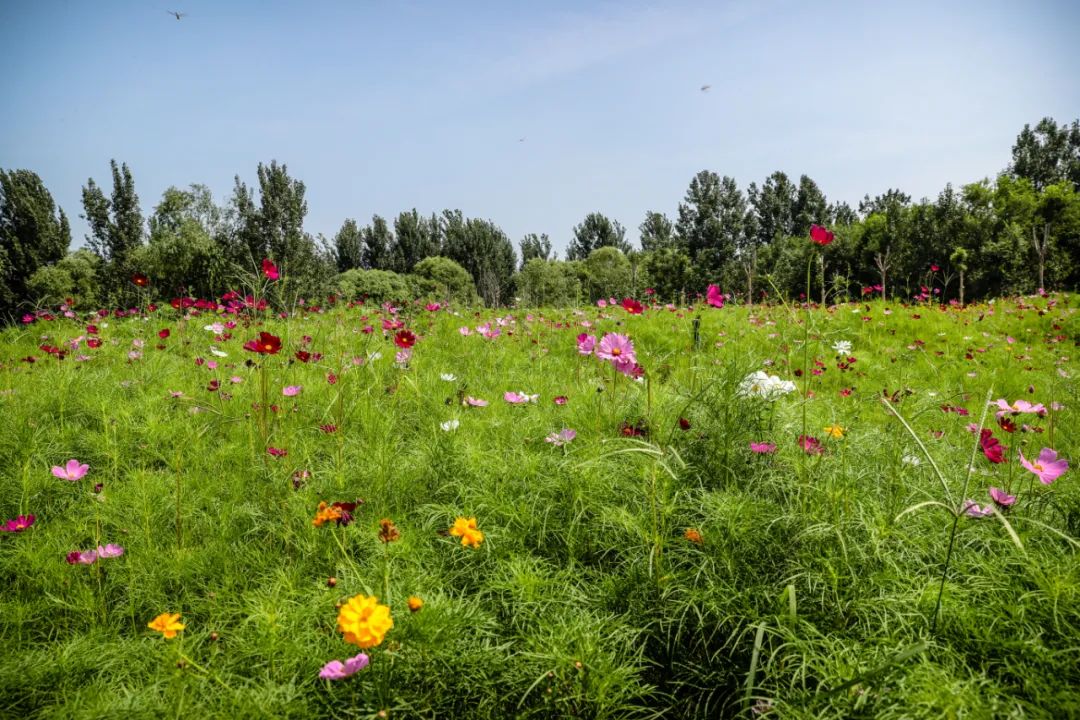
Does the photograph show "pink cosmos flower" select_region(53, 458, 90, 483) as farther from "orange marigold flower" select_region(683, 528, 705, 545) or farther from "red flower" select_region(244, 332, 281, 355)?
"orange marigold flower" select_region(683, 528, 705, 545)

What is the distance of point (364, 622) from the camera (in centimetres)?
94

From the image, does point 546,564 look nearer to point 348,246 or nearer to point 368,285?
point 368,285

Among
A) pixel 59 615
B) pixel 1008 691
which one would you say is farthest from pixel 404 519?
pixel 1008 691

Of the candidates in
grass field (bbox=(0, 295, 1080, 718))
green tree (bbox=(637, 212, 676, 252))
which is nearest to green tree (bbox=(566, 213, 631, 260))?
green tree (bbox=(637, 212, 676, 252))

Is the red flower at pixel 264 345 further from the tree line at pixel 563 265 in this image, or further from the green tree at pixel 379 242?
the green tree at pixel 379 242

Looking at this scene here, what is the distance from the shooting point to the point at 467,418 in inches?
106

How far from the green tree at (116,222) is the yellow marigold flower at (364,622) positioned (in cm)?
2971

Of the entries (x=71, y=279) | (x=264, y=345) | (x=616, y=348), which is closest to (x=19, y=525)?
(x=264, y=345)

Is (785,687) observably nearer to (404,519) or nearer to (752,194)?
(404,519)

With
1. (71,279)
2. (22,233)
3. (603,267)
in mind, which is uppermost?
(22,233)

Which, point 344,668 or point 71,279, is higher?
point 71,279

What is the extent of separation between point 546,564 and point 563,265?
44.7 metres

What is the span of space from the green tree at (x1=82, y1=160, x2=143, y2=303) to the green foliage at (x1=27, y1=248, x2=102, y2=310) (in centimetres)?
67

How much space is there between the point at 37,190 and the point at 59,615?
33.3 meters
